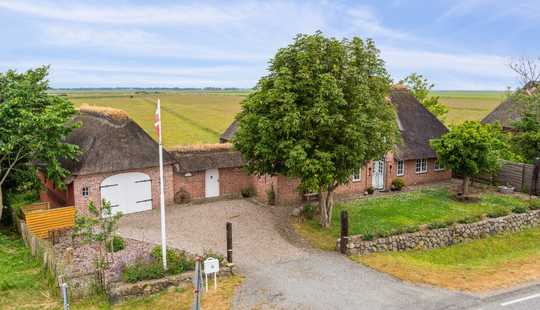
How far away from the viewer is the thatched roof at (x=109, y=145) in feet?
67.8

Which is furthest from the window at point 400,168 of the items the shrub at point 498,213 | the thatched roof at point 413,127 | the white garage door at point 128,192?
the white garage door at point 128,192

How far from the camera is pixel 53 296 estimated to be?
42.1ft

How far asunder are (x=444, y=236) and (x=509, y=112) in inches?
906

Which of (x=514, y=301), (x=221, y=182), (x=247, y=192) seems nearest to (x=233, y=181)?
(x=221, y=182)

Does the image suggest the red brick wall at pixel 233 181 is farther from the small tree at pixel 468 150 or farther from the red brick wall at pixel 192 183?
the small tree at pixel 468 150

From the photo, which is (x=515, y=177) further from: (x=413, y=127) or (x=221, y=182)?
(x=221, y=182)

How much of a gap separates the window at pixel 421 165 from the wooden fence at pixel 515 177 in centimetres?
402

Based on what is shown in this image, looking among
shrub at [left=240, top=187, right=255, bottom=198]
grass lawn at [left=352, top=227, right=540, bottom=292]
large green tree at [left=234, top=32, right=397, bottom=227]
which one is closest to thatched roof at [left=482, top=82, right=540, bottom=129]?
grass lawn at [left=352, top=227, right=540, bottom=292]

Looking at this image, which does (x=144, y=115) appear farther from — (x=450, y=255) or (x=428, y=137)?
(x=450, y=255)

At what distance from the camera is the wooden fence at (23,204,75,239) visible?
58.9 feet

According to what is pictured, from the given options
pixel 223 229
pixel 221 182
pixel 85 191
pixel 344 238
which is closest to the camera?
pixel 344 238

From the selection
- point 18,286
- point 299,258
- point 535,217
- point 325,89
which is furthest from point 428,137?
point 18,286

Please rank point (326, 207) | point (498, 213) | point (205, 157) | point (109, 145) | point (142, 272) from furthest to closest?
point (205, 157) < point (109, 145) < point (498, 213) < point (326, 207) < point (142, 272)

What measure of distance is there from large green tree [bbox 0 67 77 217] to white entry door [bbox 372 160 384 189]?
16661 millimetres
